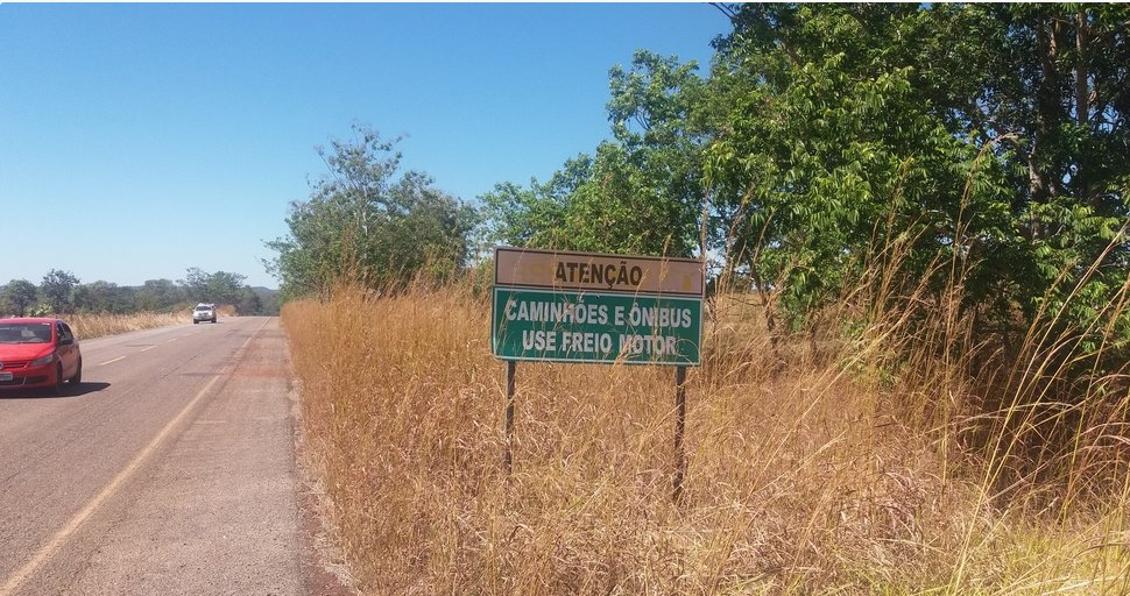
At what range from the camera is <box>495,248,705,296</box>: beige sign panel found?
517 cm

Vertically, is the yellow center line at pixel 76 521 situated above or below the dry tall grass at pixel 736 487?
below

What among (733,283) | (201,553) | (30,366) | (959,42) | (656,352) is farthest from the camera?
(30,366)

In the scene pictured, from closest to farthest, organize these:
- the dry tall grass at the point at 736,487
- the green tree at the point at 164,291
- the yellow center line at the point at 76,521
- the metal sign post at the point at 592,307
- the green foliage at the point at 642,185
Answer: the dry tall grass at the point at 736,487, the yellow center line at the point at 76,521, the metal sign post at the point at 592,307, the green foliage at the point at 642,185, the green tree at the point at 164,291

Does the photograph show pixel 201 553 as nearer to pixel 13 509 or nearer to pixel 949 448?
pixel 13 509

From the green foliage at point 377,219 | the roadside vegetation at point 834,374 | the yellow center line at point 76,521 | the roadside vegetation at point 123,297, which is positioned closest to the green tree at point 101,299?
the roadside vegetation at point 123,297

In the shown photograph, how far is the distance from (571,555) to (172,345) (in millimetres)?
32882

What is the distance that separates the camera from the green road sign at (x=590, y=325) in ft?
16.9

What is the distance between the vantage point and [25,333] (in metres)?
15.4

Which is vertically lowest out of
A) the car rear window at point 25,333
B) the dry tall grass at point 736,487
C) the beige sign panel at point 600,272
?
the dry tall grass at point 736,487

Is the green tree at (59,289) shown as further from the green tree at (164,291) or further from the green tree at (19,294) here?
the green tree at (164,291)

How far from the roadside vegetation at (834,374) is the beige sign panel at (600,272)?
0.76ft

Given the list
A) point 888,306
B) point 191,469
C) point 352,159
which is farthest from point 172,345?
point 888,306

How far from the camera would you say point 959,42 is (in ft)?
32.4

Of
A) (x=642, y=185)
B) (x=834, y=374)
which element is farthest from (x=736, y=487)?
(x=642, y=185)
